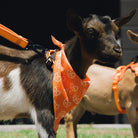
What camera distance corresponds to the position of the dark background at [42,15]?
7801mm

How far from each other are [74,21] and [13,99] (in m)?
0.84

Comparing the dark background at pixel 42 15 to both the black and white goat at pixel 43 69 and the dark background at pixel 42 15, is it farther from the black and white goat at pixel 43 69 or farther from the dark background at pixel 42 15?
the black and white goat at pixel 43 69

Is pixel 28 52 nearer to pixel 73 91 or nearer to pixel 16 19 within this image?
pixel 73 91

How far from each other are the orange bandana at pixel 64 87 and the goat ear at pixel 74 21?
0.26m

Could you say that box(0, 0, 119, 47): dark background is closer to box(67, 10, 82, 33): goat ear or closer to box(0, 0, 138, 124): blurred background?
box(0, 0, 138, 124): blurred background

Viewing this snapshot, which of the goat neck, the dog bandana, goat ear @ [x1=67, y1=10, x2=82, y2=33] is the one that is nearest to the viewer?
goat ear @ [x1=67, y1=10, x2=82, y2=33]

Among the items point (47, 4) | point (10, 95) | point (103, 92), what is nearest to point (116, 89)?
point (103, 92)

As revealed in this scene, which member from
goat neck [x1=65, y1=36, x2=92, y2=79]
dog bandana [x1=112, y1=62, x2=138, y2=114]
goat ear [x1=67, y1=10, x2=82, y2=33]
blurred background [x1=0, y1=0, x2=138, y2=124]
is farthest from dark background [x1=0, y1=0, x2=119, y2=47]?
goat ear [x1=67, y1=10, x2=82, y2=33]

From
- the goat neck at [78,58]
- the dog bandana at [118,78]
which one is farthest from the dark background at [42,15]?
the goat neck at [78,58]

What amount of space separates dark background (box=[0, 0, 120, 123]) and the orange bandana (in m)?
5.15

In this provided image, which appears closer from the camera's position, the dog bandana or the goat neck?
the goat neck

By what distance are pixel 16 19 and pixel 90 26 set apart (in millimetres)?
5530

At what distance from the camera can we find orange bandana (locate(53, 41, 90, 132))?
2561mm

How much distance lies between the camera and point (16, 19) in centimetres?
780
